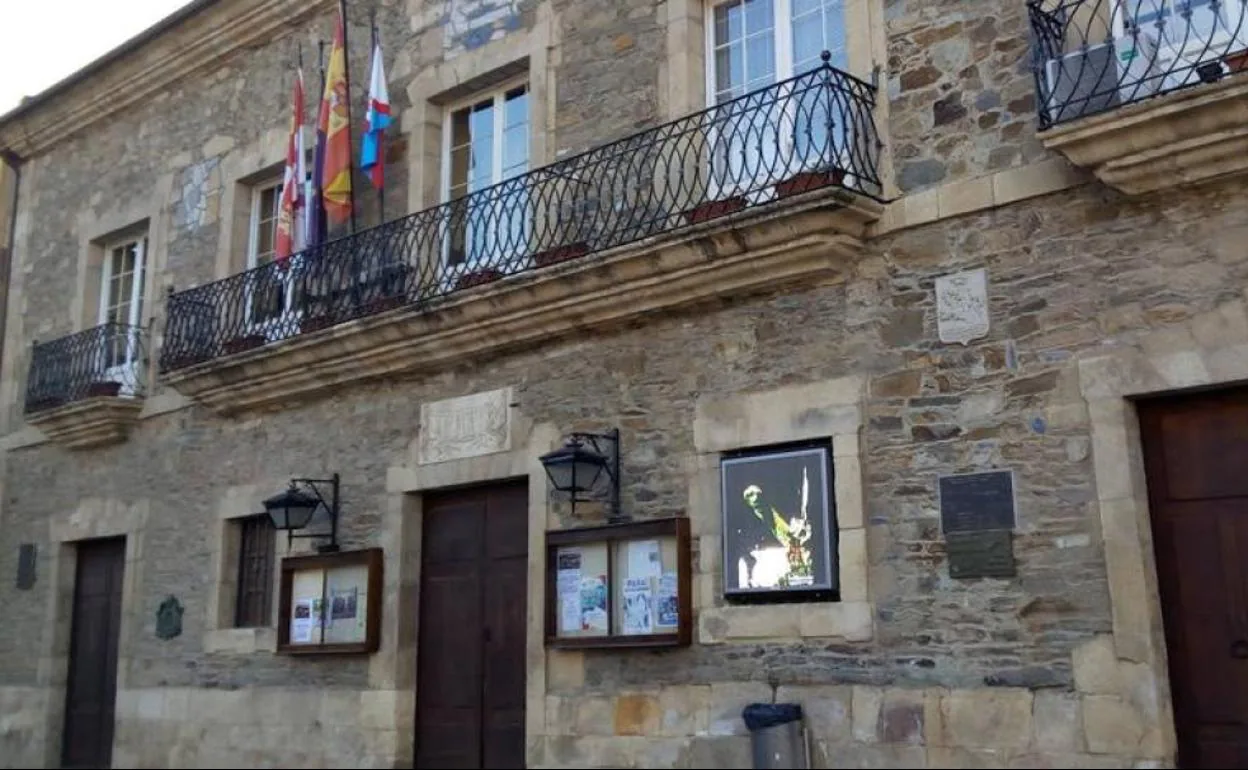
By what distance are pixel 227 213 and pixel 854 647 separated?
7008 mm

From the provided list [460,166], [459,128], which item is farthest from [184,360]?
[459,128]

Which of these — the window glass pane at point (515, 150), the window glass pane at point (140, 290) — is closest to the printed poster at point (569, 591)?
the window glass pane at point (515, 150)

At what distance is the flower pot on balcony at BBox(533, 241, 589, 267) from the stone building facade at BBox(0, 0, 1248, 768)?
177 millimetres

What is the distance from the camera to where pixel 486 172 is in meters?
9.32

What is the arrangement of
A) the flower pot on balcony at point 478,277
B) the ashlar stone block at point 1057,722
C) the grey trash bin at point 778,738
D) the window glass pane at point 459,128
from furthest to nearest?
the window glass pane at point 459,128 < the flower pot on balcony at point 478,277 < the grey trash bin at point 778,738 < the ashlar stone block at point 1057,722

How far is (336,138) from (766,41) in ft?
11.8

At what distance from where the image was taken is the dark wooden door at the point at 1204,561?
18.4 ft

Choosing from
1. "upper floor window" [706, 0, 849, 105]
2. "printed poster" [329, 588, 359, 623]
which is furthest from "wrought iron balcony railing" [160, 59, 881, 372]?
"printed poster" [329, 588, 359, 623]

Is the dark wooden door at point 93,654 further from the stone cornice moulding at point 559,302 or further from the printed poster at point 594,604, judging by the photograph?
the printed poster at point 594,604

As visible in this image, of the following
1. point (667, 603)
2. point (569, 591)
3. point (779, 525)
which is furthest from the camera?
point (569, 591)

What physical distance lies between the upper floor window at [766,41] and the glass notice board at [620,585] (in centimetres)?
271

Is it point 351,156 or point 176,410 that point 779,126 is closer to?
point 351,156

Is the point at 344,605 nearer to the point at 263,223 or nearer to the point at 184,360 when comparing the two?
the point at 184,360

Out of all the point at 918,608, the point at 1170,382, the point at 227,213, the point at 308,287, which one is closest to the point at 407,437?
the point at 308,287
